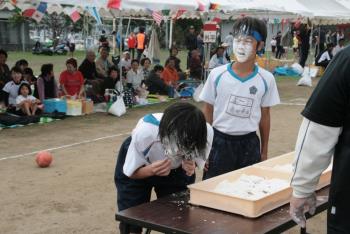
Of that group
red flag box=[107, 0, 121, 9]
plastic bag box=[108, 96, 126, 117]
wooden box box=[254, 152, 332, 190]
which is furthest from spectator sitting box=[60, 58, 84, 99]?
wooden box box=[254, 152, 332, 190]

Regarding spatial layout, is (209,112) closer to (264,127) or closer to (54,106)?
(264,127)

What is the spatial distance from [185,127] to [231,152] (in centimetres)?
97

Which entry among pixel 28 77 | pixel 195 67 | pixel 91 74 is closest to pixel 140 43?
pixel 195 67

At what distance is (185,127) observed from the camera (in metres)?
2.34

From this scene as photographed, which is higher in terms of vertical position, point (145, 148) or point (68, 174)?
point (145, 148)

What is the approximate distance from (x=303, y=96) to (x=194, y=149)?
11441 millimetres

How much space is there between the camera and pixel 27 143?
7551 millimetres

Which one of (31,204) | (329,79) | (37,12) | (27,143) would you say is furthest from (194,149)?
(37,12)

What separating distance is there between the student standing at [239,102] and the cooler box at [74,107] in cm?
684

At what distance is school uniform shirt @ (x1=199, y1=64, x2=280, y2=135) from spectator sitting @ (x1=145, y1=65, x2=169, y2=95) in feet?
30.0

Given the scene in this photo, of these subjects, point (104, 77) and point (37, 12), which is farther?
point (104, 77)

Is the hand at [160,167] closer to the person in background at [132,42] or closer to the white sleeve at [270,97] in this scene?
the white sleeve at [270,97]

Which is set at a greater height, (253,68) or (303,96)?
(253,68)

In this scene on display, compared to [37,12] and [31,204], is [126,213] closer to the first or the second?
[31,204]
